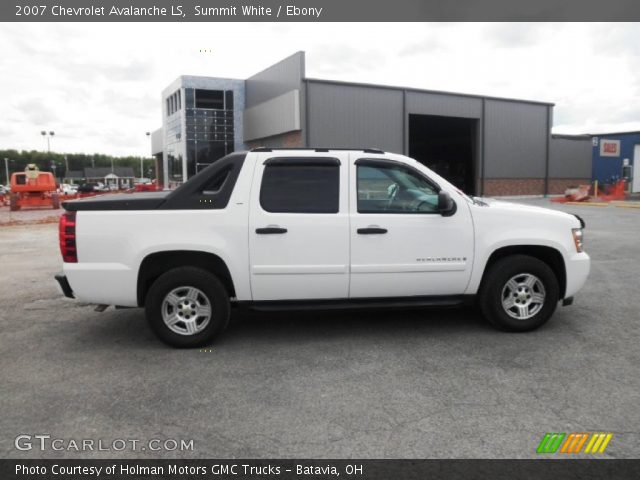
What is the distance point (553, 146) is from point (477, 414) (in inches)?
1495

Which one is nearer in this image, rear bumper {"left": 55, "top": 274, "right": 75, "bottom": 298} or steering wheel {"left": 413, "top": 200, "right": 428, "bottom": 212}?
rear bumper {"left": 55, "top": 274, "right": 75, "bottom": 298}

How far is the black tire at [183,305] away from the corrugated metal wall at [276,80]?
84.1ft

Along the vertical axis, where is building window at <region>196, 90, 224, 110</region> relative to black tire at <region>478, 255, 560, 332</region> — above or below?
above

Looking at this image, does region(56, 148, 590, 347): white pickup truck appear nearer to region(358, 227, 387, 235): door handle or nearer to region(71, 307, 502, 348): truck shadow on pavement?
region(358, 227, 387, 235): door handle

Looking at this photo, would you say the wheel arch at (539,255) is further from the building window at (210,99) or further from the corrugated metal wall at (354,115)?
the building window at (210,99)

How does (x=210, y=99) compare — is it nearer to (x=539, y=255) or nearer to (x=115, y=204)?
Answer: (x=115, y=204)

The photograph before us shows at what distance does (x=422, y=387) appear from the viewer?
4.09m

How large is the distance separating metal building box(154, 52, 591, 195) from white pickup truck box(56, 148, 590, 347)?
81.5ft

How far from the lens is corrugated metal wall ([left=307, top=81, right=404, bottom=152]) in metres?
29.6

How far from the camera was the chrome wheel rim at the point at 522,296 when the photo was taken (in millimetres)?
5449

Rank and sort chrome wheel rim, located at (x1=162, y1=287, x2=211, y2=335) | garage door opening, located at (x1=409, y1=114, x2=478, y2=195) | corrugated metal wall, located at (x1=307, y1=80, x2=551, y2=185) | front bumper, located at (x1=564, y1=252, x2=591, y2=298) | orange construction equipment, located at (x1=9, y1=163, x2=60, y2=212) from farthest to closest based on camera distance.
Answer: garage door opening, located at (x1=409, y1=114, x2=478, y2=195) < corrugated metal wall, located at (x1=307, y1=80, x2=551, y2=185) < orange construction equipment, located at (x1=9, y1=163, x2=60, y2=212) < front bumper, located at (x1=564, y1=252, x2=591, y2=298) < chrome wheel rim, located at (x1=162, y1=287, x2=211, y2=335)

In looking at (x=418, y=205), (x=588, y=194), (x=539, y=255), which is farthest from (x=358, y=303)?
(x=588, y=194)

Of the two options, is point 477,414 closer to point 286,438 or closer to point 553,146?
point 286,438

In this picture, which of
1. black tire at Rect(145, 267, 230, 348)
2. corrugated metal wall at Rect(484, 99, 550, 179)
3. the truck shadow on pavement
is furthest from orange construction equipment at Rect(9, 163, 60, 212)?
corrugated metal wall at Rect(484, 99, 550, 179)
